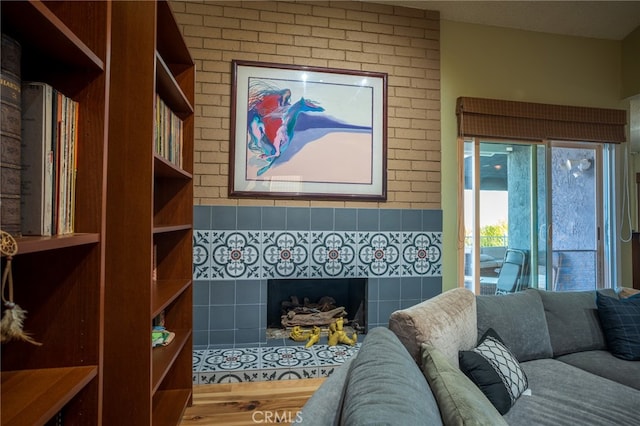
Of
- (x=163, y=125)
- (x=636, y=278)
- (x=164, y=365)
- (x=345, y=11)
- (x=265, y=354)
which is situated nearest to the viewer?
(x=164, y=365)

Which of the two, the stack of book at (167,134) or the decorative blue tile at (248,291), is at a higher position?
the stack of book at (167,134)

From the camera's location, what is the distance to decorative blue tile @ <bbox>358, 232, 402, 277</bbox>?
2.87 m

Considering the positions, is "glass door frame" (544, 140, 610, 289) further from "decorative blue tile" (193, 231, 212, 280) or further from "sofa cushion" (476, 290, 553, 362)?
"decorative blue tile" (193, 231, 212, 280)

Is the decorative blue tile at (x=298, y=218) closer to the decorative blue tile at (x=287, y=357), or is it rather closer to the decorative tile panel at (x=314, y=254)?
the decorative tile panel at (x=314, y=254)

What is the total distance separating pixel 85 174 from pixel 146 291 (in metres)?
0.51

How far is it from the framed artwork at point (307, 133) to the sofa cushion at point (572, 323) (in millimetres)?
1386

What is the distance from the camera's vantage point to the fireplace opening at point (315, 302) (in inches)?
114

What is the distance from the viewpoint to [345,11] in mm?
2885

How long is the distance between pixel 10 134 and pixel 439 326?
1.49 metres

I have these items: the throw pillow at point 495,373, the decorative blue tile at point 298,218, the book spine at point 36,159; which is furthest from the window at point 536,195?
the book spine at point 36,159

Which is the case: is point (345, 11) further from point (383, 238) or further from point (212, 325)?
point (212, 325)

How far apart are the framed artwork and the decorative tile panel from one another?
1.10ft

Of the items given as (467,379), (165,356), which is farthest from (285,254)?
(467,379)

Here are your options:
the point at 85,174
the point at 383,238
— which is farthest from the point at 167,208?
the point at 383,238
